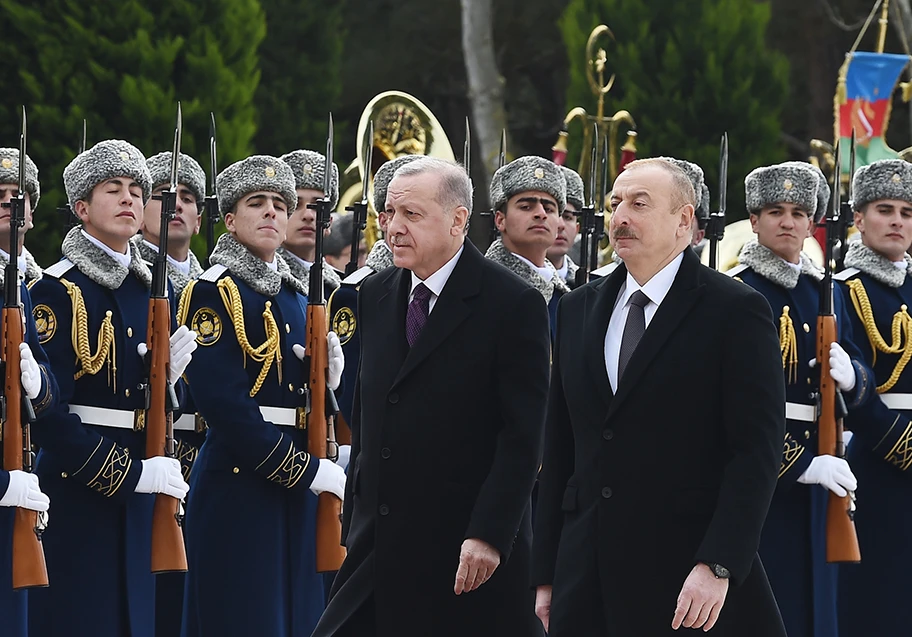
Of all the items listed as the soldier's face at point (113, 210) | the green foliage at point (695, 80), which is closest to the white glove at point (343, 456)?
the soldier's face at point (113, 210)

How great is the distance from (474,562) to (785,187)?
3407 millimetres

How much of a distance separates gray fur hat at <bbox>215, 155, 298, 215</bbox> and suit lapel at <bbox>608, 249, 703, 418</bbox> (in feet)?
9.50

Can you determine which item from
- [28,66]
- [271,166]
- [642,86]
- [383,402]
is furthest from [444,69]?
[383,402]

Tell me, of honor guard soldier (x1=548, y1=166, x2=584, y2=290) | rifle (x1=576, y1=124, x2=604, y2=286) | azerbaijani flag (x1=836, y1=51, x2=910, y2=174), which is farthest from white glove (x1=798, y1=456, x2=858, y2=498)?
azerbaijani flag (x1=836, y1=51, x2=910, y2=174)

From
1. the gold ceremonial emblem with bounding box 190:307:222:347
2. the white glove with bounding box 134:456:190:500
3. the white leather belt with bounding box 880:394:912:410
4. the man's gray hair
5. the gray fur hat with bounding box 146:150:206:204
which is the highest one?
the gray fur hat with bounding box 146:150:206:204

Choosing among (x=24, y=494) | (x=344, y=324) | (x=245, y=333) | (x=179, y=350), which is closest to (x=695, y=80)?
(x=344, y=324)

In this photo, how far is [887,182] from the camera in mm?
8344

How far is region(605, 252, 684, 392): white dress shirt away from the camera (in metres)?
5.13

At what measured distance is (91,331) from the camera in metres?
7.11

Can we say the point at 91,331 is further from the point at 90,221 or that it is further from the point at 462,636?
the point at 462,636

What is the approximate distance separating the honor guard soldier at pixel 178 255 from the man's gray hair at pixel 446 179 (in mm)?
2323

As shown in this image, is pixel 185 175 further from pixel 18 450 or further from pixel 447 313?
pixel 447 313

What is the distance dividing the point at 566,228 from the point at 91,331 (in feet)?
9.93

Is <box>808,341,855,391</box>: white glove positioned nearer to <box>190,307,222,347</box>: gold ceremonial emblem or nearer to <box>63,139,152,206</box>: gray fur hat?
<box>190,307,222,347</box>: gold ceremonial emblem
